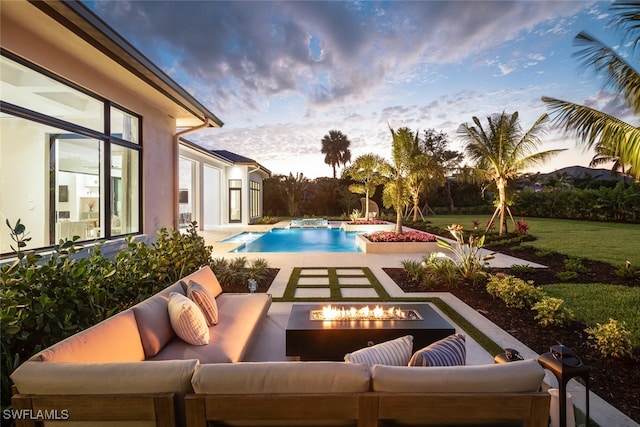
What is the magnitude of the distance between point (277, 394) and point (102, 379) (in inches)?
34.1

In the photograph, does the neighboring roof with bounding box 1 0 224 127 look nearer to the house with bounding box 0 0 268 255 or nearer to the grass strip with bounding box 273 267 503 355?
the house with bounding box 0 0 268 255

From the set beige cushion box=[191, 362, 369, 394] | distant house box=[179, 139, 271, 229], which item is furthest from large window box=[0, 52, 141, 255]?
distant house box=[179, 139, 271, 229]

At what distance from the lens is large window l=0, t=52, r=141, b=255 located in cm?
448

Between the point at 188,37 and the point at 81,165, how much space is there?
6.81 meters

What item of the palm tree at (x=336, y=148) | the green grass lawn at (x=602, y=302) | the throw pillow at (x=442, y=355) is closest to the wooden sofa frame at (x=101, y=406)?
the throw pillow at (x=442, y=355)

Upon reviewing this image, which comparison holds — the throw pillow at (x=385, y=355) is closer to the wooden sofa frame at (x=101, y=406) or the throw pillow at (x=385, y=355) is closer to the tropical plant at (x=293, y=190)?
the wooden sofa frame at (x=101, y=406)

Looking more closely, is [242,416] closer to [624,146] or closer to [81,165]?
[81,165]

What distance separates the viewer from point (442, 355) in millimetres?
1977

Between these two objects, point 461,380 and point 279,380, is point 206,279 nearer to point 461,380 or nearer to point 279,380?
point 279,380

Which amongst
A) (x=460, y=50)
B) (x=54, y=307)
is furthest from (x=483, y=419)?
(x=460, y=50)

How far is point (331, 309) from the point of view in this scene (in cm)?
408

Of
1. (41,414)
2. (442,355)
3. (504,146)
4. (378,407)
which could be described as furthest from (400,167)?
(41,414)

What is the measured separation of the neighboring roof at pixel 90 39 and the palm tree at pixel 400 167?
8.71 meters

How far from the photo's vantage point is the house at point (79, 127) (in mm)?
4051
